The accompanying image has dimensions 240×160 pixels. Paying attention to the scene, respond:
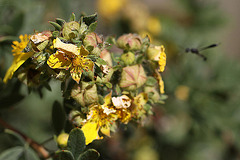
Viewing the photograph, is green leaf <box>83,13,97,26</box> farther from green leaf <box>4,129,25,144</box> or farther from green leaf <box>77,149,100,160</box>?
green leaf <box>4,129,25,144</box>

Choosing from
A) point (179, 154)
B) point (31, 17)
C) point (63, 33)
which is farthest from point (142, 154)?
point (63, 33)

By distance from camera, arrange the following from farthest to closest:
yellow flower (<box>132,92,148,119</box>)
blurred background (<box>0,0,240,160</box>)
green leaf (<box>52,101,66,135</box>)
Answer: blurred background (<box>0,0,240,160</box>) < green leaf (<box>52,101,66,135</box>) < yellow flower (<box>132,92,148,119</box>)

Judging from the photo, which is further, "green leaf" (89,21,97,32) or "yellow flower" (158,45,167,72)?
"yellow flower" (158,45,167,72)

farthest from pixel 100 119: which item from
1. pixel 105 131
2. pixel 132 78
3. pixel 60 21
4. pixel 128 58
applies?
pixel 60 21

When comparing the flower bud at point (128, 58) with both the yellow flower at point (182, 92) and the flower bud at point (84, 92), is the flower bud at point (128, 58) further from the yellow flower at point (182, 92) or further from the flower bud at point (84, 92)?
the yellow flower at point (182, 92)

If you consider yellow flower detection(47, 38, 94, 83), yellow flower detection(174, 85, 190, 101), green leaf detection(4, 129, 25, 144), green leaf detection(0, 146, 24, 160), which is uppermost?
yellow flower detection(47, 38, 94, 83)

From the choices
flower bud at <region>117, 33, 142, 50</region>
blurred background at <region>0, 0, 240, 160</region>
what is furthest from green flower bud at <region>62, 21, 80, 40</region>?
blurred background at <region>0, 0, 240, 160</region>
